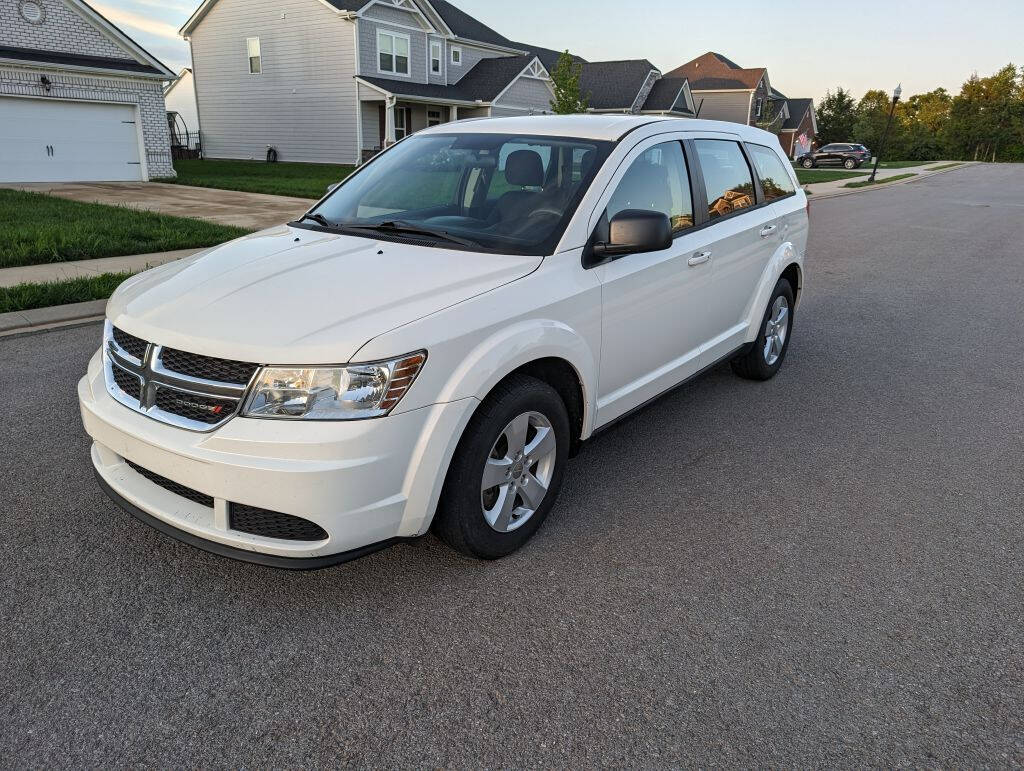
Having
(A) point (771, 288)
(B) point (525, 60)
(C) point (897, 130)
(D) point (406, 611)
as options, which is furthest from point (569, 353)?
(C) point (897, 130)

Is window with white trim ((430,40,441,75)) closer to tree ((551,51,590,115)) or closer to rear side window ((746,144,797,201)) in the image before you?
tree ((551,51,590,115))

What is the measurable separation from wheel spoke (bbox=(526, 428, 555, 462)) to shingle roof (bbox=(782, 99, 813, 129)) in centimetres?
6675

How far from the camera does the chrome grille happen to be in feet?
8.53

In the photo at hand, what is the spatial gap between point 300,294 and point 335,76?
101 feet

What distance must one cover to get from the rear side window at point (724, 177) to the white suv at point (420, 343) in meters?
0.03

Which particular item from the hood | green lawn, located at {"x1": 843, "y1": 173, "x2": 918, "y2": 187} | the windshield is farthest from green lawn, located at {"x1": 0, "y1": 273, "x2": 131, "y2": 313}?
green lawn, located at {"x1": 843, "y1": 173, "x2": 918, "y2": 187}

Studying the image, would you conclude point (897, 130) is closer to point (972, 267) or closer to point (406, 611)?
point (972, 267)

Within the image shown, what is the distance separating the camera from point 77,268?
8.41 meters

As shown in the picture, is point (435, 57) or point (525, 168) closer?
point (525, 168)

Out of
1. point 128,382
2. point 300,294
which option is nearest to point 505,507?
point 300,294

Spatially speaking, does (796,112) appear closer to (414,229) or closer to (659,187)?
(659,187)

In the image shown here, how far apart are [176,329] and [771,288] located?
400 cm

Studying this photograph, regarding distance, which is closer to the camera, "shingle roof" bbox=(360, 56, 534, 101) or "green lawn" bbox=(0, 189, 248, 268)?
"green lawn" bbox=(0, 189, 248, 268)

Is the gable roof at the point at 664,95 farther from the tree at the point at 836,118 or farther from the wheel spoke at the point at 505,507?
the wheel spoke at the point at 505,507
